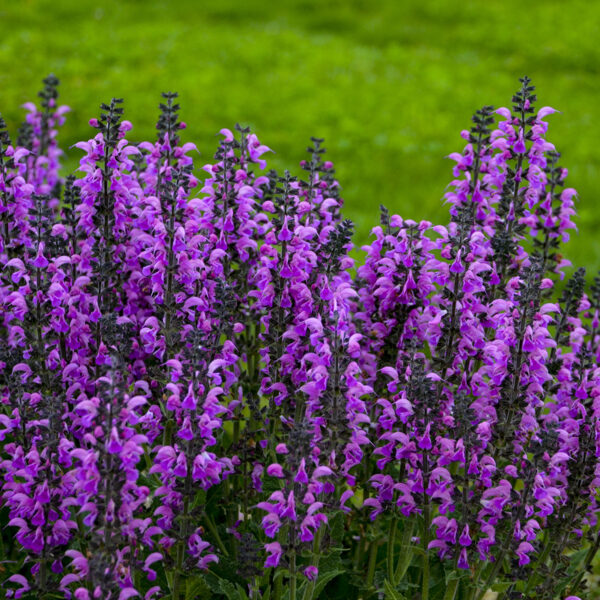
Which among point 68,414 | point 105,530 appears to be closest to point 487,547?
point 105,530

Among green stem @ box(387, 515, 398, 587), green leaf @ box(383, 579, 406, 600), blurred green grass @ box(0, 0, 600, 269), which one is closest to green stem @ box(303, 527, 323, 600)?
green leaf @ box(383, 579, 406, 600)

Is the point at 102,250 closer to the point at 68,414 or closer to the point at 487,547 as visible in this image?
the point at 68,414

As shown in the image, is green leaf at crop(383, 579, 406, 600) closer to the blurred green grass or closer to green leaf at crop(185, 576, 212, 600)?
green leaf at crop(185, 576, 212, 600)

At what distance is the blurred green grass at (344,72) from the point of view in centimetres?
1698

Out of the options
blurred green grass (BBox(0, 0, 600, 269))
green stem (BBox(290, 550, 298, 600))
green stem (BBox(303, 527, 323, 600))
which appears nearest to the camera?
green stem (BBox(290, 550, 298, 600))

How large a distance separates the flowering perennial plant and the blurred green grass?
8.90 m

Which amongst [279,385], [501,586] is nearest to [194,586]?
[279,385]

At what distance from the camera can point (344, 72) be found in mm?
21844

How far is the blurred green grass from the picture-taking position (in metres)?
17.0

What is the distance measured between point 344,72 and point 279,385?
1821 centimetres

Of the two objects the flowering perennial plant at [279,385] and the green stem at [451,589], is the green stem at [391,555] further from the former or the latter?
the green stem at [451,589]

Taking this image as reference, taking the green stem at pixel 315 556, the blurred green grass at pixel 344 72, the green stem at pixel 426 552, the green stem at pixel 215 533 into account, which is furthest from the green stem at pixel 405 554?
the blurred green grass at pixel 344 72

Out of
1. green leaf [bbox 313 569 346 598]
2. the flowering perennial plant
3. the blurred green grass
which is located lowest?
green leaf [bbox 313 569 346 598]

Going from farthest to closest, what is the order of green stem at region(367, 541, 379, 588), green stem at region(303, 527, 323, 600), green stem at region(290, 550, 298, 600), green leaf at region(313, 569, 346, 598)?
green stem at region(367, 541, 379, 588) → green leaf at region(313, 569, 346, 598) → green stem at region(303, 527, 323, 600) → green stem at region(290, 550, 298, 600)
